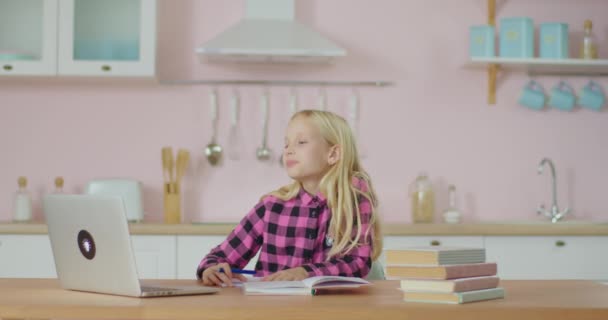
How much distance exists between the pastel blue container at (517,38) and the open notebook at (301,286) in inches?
94.0

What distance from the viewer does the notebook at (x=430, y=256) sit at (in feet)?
4.85

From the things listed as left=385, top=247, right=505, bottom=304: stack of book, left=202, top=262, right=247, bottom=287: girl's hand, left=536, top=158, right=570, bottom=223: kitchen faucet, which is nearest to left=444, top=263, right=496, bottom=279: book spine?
left=385, top=247, right=505, bottom=304: stack of book

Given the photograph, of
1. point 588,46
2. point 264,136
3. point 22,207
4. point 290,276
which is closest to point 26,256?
point 22,207

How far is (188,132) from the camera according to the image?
3.91m

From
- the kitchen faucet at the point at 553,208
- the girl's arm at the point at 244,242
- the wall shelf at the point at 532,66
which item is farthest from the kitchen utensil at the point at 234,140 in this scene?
the girl's arm at the point at 244,242

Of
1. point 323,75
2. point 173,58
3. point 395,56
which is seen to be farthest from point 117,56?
point 395,56

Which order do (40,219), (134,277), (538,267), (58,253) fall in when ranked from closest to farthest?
(134,277), (58,253), (538,267), (40,219)

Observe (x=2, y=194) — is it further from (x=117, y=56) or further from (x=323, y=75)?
(x=323, y=75)

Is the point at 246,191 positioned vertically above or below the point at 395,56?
below

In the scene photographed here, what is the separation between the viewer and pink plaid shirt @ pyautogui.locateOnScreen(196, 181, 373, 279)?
6.77ft

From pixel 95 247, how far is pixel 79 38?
2182 millimetres

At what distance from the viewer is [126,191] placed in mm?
3697

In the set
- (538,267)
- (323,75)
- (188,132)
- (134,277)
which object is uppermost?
(323,75)

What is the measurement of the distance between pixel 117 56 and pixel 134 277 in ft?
7.32
